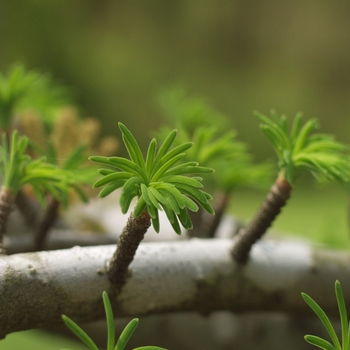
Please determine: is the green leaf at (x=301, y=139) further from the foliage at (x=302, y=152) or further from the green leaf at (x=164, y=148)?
the green leaf at (x=164, y=148)

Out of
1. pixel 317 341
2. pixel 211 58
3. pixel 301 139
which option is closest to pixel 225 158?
pixel 301 139

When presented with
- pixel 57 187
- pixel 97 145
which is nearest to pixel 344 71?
pixel 97 145

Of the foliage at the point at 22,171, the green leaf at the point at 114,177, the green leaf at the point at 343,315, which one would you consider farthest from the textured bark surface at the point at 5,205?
the green leaf at the point at 343,315

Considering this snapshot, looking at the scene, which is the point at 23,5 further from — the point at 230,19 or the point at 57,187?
the point at 57,187

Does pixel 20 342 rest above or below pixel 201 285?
below

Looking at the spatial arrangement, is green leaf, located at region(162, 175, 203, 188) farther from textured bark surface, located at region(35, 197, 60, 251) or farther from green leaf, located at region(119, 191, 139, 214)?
textured bark surface, located at region(35, 197, 60, 251)

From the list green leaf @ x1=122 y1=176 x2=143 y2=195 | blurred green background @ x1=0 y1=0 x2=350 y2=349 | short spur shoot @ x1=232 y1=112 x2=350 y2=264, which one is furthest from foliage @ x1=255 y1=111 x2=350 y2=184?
blurred green background @ x1=0 y1=0 x2=350 y2=349
